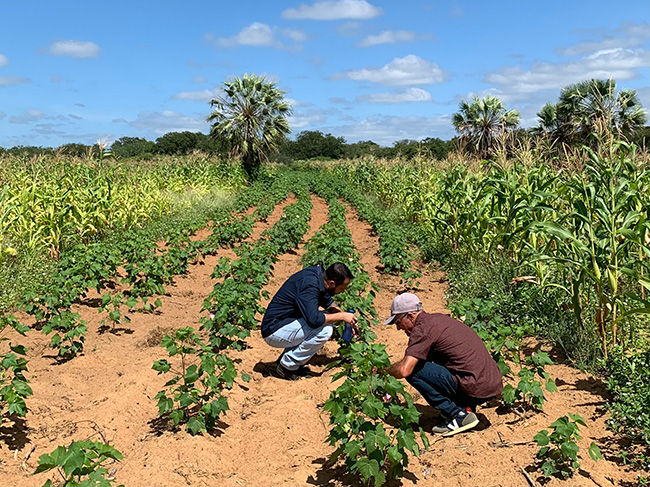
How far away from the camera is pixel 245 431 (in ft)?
15.0

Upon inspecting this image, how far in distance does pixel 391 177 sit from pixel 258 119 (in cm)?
1355

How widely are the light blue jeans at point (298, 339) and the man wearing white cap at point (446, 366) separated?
51.9 inches

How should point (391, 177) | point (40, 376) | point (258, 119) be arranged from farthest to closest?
point (258, 119) < point (391, 177) < point (40, 376)

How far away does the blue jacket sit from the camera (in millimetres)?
5293

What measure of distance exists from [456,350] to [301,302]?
1.72 meters

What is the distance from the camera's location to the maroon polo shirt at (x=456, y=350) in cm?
417

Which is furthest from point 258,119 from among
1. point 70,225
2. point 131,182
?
point 70,225

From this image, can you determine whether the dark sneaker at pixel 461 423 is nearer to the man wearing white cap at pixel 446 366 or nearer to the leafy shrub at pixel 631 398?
the man wearing white cap at pixel 446 366

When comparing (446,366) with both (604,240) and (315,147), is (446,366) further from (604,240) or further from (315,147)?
(315,147)

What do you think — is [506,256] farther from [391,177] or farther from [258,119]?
[258,119]

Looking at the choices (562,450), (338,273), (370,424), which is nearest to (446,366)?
(562,450)

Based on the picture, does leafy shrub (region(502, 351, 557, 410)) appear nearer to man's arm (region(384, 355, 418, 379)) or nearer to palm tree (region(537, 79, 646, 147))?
man's arm (region(384, 355, 418, 379))

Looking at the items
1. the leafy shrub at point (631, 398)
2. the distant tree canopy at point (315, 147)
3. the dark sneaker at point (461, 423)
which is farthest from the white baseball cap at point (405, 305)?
the distant tree canopy at point (315, 147)

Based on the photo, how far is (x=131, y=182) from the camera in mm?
15047
